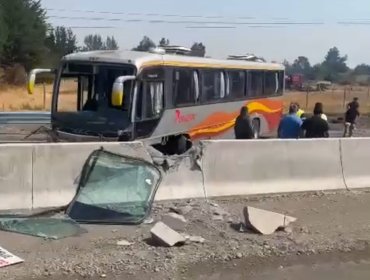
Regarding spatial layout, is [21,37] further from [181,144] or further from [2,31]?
[181,144]

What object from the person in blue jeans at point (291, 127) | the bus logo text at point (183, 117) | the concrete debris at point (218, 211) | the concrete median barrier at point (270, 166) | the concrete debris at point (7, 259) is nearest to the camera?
the concrete debris at point (7, 259)

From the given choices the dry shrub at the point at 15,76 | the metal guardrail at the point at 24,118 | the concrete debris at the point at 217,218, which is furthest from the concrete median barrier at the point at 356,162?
the dry shrub at the point at 15,76

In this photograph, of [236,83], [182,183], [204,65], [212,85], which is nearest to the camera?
[182,183]

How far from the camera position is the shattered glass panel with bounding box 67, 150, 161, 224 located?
9.41m

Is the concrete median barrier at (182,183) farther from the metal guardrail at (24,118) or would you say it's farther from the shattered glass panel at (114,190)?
the metal guardrail at (24,118)

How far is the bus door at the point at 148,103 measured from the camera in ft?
50.0

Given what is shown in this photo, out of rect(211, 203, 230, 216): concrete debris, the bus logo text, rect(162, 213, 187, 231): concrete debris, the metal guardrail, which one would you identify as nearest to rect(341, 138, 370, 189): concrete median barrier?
rect(211, 203, 230, 216): concrete debris

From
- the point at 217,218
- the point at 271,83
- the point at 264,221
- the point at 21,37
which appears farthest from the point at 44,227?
the point at 21,37

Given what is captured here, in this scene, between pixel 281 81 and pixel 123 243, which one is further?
pixel 281 81

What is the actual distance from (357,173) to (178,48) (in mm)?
8038

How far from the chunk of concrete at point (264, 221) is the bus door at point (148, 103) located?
6.22 metres

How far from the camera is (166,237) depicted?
8344 mm

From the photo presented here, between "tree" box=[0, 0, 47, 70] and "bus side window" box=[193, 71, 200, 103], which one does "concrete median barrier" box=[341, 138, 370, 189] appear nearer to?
"bus side window" box=[193, 71, 200, 103]

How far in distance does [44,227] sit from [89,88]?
7287 millimetres
